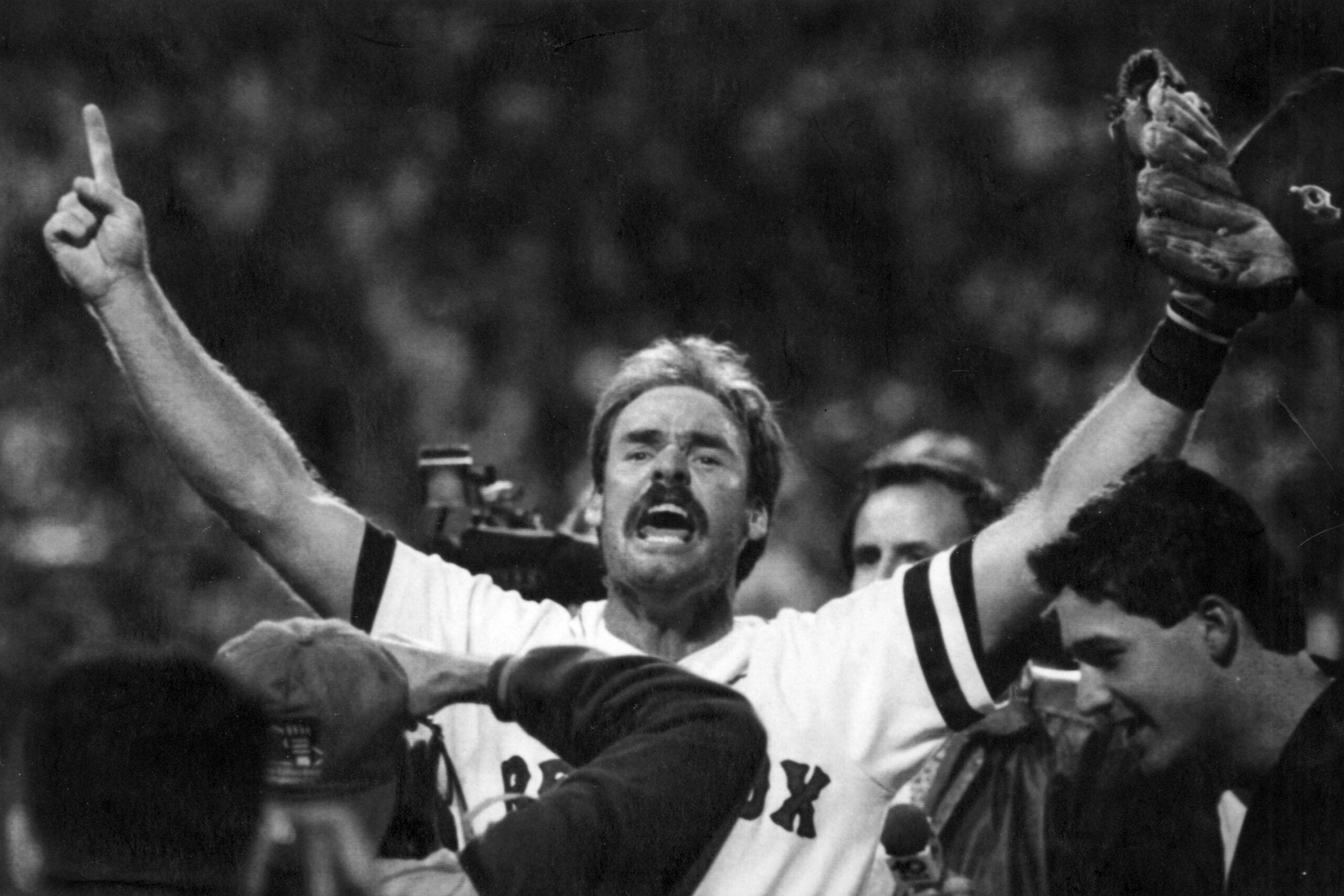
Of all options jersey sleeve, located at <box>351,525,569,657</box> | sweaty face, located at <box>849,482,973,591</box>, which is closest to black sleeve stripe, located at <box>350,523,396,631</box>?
jersey sleeve, located at <box>351,525,569,657</box>

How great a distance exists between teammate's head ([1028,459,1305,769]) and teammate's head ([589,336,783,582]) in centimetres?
50

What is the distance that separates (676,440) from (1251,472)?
110cm

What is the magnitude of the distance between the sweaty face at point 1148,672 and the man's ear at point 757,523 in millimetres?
515

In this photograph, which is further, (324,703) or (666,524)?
(666,524)

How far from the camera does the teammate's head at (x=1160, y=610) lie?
2.56 meters

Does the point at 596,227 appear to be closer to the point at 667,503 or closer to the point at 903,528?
the point at 667,503

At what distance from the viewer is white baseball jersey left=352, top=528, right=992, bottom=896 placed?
2543 millimetres

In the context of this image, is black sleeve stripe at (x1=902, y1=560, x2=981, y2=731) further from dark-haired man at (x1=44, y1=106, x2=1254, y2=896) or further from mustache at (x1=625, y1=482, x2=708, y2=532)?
mustache at (x1=625, y1=482, x2=708, y2=532)

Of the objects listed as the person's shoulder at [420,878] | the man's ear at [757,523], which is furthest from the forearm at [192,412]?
the man's ear at [757,523]

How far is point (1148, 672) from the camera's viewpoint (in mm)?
2588

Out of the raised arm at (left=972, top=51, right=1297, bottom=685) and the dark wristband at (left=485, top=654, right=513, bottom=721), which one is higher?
the raised arm at (left=972, top=51, right=1297, bottom=685)

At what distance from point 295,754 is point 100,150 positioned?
107cm

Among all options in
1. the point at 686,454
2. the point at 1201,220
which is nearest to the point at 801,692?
the point at 686,454

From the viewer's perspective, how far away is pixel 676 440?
9.18ft
